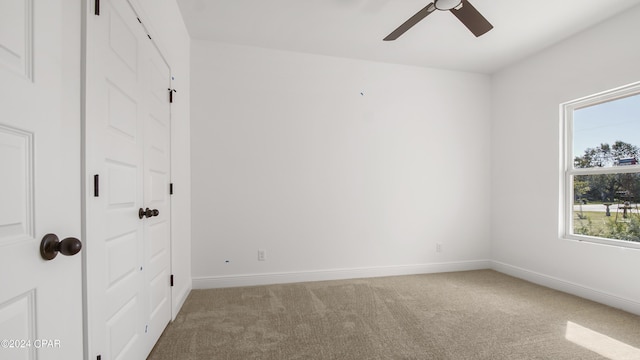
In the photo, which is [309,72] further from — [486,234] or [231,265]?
[486,234]

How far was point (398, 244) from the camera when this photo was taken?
144 inches

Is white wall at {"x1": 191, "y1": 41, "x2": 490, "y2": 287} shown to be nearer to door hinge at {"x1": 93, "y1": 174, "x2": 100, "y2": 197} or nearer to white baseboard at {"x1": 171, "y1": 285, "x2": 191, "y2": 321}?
white baseboard at {"x1": 171, "y1": 285, "x2": 191, "y2": 321}

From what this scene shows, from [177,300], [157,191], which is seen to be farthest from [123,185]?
[177,300]

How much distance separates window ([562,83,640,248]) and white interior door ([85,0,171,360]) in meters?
4.06

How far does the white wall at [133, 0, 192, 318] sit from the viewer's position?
2.14 meters

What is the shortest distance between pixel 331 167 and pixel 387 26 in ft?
5.31

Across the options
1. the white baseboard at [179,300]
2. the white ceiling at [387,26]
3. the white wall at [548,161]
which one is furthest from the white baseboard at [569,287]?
the white baseboard at [179,300]

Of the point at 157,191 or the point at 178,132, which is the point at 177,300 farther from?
the point at 178,132

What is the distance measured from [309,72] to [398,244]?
244 centimetres

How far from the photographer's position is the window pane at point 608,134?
2.67 meters

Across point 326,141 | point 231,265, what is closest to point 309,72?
point 326,141

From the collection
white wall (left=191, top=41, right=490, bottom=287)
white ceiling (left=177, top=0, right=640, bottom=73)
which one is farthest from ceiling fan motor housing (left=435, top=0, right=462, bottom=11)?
white wall (left=191, top=41, right=490, bottom=287)

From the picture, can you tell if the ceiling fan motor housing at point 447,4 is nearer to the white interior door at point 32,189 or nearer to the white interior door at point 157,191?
the white interior door at point 157,191

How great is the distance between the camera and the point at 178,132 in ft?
8.57
